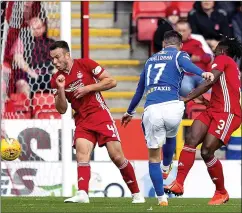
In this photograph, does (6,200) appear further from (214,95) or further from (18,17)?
(18,17)

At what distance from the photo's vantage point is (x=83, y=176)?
1169 cm

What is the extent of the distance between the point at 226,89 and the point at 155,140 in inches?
49.4

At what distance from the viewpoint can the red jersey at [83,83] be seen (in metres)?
12.0

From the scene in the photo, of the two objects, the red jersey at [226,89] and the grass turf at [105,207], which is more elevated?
the red jersey at [226,89]

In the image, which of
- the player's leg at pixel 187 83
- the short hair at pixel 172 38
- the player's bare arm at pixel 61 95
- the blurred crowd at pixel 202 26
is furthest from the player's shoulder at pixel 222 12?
the player's bare arm at pixel 61 95

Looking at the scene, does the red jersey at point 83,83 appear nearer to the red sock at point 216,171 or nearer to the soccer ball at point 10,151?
the red sock at point 216,171

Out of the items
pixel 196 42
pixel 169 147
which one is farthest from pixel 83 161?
pixel 196 42

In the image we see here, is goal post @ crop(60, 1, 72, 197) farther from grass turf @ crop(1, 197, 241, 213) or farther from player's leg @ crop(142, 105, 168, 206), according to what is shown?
player's leg @ crop(142, 105, 168, 206)

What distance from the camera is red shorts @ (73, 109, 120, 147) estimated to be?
11.9m

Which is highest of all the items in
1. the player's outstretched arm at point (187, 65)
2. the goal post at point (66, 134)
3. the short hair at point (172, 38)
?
the short hair at point (172, 38)

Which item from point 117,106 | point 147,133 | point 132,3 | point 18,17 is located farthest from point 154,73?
point 132,3

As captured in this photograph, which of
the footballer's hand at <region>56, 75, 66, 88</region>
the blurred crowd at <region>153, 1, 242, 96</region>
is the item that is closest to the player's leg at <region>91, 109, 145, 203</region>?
the footballer's hand at <region>56, 75, 66, 88</region>

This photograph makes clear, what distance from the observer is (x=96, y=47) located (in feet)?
62.5

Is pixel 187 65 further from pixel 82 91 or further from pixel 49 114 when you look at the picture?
pixel 49 114
